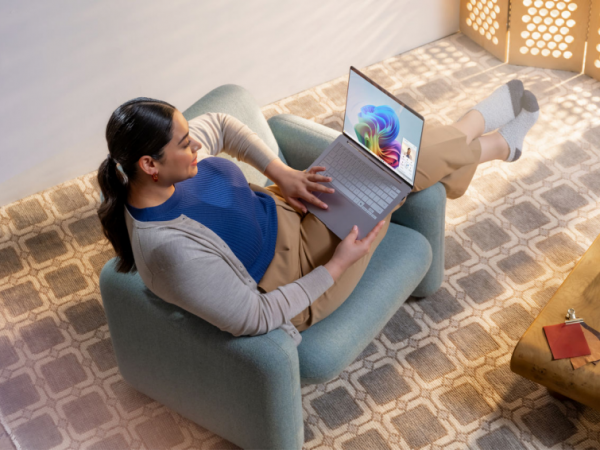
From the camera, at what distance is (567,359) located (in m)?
1.94

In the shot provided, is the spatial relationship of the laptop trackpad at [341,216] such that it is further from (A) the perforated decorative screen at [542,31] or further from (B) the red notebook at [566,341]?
(A) the perforated decorative screen at [542,31]

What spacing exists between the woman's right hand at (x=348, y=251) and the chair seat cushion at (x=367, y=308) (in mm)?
164

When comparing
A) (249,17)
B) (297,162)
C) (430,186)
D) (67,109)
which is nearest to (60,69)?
(67,109)

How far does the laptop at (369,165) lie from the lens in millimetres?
1928

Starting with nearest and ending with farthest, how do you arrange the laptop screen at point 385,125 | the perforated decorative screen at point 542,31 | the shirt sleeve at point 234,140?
the laptop screen at point 385,125
the shirt sleeve at point 234,140
the perforated decorative screen at point 542,31

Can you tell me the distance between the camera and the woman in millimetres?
1657

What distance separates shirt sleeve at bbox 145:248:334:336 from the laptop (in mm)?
335

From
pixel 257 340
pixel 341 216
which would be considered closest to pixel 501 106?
pixel 341 216

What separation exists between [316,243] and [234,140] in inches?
16.1

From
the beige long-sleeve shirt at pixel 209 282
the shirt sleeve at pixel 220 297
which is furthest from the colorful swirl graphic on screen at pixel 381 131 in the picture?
the shirt sleeve at pixel 220 297

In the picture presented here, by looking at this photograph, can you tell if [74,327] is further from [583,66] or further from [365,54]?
[583,66]

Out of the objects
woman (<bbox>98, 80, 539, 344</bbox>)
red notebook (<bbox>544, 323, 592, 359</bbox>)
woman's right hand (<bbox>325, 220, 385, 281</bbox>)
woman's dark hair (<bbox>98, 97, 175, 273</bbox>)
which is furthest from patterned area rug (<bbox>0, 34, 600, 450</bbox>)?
woman's dark hair (<bbox>98, 97, 175, 273</bbox>)

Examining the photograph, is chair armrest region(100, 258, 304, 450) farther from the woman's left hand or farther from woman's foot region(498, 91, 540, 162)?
woman's foot region(498, 91, 540, 162)

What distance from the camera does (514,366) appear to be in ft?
6.59
